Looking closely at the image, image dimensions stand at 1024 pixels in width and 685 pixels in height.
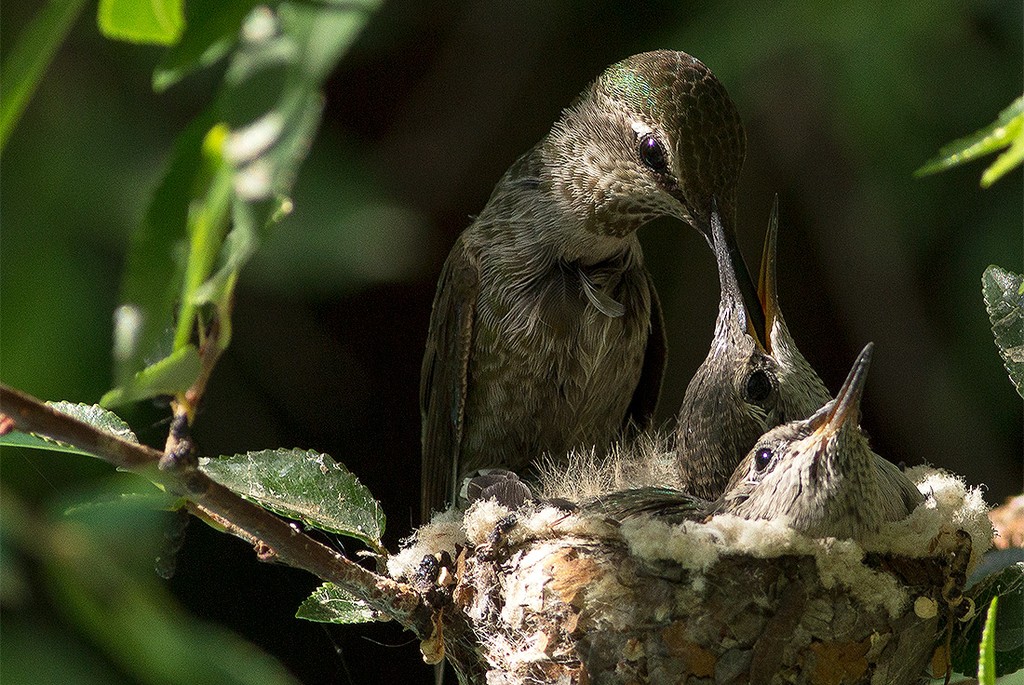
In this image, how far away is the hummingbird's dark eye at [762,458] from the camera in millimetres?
1430

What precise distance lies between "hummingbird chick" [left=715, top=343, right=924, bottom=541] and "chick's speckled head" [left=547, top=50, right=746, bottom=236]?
0.97ft

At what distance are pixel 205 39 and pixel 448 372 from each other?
1163mm

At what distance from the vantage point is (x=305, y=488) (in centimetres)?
130

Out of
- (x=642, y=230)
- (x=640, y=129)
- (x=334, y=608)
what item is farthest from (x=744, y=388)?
(x=642, y=230)

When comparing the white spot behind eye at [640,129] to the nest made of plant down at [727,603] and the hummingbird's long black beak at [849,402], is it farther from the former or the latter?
the nest made of plant down at [727,603]

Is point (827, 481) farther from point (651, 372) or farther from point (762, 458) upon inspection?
point (651, 372)

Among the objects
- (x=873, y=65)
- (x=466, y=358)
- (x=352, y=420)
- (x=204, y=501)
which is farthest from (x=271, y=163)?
(x=352, y=420)

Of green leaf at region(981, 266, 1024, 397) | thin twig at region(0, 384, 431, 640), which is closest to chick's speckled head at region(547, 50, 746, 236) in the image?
green leaf at region(981, 266, 1024, 397)

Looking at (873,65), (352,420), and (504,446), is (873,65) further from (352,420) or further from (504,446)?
(352,420)

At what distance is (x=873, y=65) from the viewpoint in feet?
6.64

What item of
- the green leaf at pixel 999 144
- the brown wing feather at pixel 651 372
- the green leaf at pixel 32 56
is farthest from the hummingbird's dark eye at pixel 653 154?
the green leaf at pixel 32 56

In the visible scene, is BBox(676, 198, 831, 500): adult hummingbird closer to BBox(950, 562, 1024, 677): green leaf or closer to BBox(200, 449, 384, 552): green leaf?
BBox(950, 562, 1024, 677): green leaf

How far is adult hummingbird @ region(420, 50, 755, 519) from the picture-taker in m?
1.67

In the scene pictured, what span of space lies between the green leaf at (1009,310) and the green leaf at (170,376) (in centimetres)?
92
